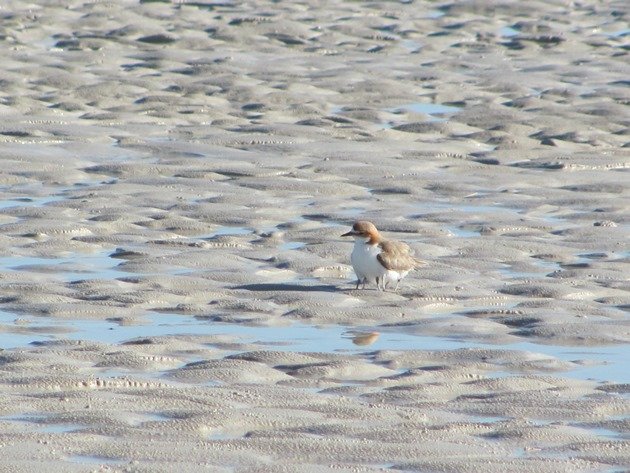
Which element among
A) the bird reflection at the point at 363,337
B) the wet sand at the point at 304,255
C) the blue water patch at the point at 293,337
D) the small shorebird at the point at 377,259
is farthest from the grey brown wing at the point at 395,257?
the bird reflection at the point at 363,337

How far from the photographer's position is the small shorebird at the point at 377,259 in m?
10.6

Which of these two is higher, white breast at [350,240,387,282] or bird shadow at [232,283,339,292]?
white breast at [350,240,387,282]

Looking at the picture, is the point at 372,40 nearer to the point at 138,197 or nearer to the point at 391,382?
the point at 138,197

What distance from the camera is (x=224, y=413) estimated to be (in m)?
7.45

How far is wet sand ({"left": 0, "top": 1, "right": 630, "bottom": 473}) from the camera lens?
7.26 meters

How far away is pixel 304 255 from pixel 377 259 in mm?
1302

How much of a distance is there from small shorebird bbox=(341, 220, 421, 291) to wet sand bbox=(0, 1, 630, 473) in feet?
0.49

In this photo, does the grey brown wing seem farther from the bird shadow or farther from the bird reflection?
the bird reflection

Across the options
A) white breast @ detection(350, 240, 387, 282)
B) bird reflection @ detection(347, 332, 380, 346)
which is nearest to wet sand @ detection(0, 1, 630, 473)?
bird reflection @ detection(347, 332, 380, 346)

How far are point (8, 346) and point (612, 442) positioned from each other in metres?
3.37

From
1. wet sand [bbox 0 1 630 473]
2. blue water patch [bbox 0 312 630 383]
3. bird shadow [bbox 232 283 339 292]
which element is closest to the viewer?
wet sand [bbox 0 1 630 473]

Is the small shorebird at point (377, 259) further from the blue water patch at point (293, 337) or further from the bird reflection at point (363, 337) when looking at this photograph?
the bird reflection at point (363, 337)

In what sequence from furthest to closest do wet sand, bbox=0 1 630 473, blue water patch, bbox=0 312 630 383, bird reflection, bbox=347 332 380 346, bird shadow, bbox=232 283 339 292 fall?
bird shadow, bbox=232 283 339 292 → bird reflection, bbox=347 332 380 346 → blue water patch, bbox=0 312 630 383 → wet sand, bbox=0 1 630 473

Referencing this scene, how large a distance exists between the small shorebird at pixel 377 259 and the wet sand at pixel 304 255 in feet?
0.49
